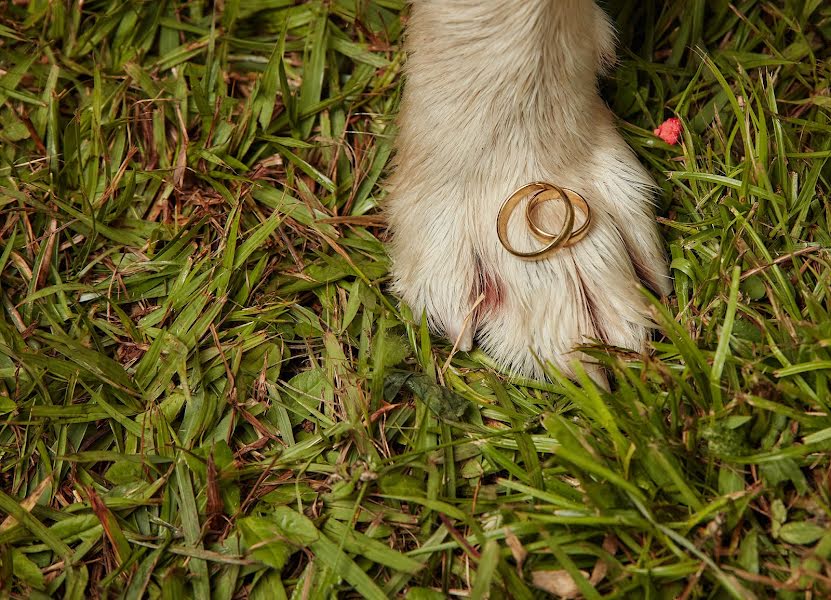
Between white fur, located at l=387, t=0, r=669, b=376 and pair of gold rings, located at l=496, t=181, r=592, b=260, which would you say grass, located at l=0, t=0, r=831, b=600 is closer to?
white fur, located at l=387, t=0, r=669, b=376

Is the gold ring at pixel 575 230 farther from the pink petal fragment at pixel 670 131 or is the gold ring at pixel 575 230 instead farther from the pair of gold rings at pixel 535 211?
the pink petal fragment at pixel 670 131

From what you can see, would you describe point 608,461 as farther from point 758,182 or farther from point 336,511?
point 758,182

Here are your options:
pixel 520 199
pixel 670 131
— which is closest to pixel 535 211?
pixel 520 199

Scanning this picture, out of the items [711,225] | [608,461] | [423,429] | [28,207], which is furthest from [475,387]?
[28,207]

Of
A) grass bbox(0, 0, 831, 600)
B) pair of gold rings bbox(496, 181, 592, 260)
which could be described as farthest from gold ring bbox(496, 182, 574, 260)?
grass bbox(0, 0, 831, 600)

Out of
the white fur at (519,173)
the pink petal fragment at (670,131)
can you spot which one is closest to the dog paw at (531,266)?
the white fur at (519,173)

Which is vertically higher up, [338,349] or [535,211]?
[535,211]

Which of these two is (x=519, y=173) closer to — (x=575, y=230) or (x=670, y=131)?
(x=575, y=230)
